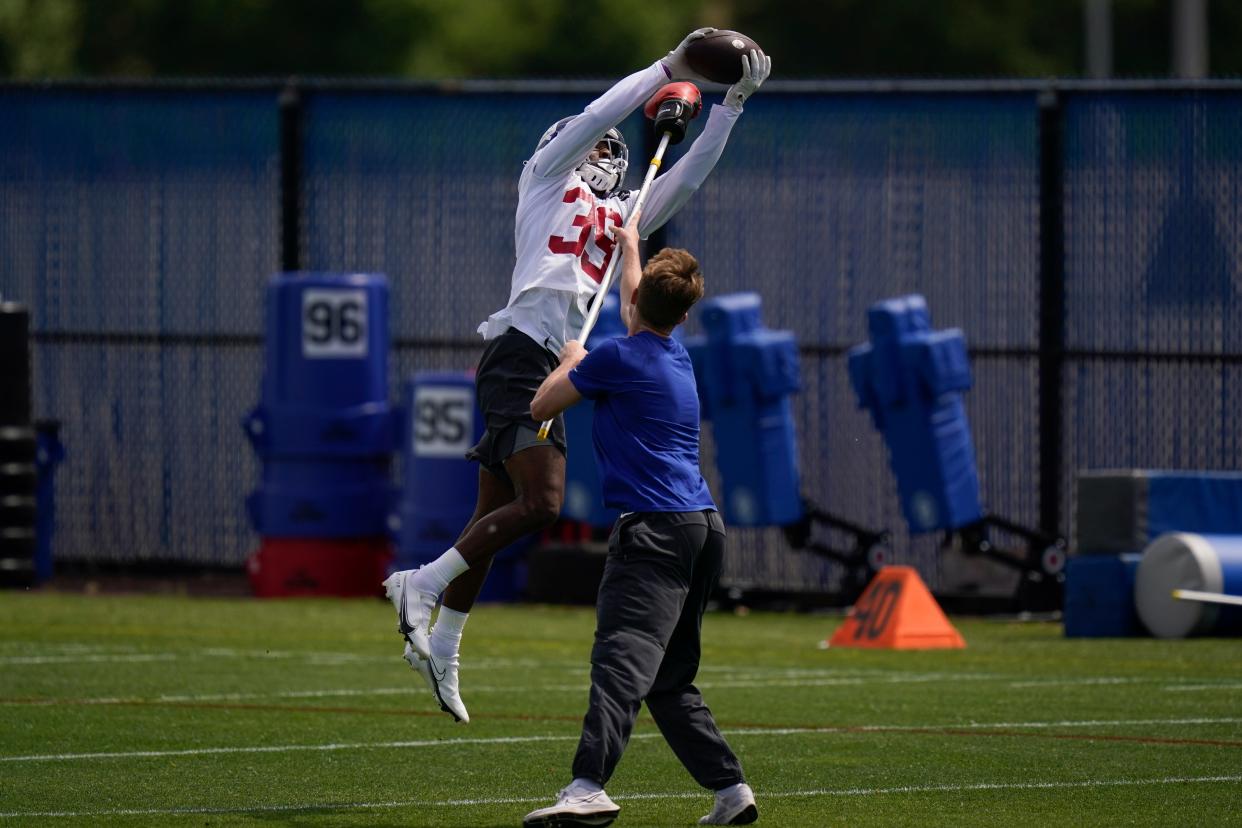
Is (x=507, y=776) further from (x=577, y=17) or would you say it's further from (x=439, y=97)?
(x=577, y=17)

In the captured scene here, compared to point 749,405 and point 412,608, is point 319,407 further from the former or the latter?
point 412,608

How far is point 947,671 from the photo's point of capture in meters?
14.2

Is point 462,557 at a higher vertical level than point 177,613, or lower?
higher

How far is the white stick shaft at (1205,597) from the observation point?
15531 millimetres

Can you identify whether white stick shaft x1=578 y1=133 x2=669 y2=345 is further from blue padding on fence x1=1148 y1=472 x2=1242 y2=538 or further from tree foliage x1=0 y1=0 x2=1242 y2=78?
tree foliage x1=0 y1=0 x2=1242 y2=78

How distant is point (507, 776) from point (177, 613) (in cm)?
854

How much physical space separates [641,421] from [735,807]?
1292 millimetres

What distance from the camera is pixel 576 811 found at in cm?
816

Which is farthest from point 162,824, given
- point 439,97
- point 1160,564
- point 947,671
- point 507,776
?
point 439,97

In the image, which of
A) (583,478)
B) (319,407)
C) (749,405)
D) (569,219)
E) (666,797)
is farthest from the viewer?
(319,407)

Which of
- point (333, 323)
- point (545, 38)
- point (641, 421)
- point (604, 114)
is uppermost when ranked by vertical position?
point (545, 38)

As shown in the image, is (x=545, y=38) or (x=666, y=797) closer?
(x=666, y=797)

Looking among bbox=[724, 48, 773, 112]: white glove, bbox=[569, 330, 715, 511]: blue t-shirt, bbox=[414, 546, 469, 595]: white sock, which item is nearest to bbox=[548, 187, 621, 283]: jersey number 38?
bbox=[724, 48, 773, 112]: white glove

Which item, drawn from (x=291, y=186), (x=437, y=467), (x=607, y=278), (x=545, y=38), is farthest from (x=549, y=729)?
(x=545, y=38)
